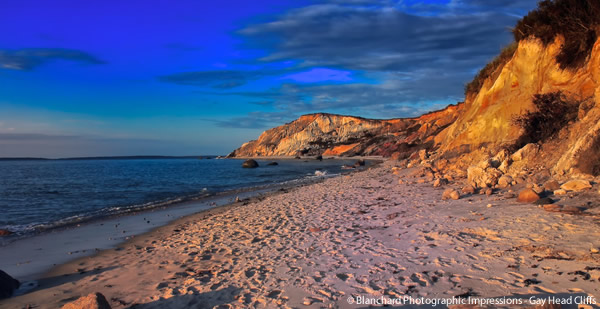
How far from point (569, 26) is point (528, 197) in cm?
752

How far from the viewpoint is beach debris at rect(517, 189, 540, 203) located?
730 cm

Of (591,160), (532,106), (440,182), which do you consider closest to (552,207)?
(591,160)

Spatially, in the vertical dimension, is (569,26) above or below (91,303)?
above

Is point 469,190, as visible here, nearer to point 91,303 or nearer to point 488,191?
point 488,191

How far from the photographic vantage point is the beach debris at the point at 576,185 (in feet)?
23.4

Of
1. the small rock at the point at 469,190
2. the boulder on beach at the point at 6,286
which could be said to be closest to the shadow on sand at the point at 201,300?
the boulder on beach at the point at 6,286

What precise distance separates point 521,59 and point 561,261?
38.2ft

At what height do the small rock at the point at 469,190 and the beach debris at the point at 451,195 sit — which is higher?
the small rock at the point at 469,190

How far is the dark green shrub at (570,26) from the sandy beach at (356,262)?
6272 mm

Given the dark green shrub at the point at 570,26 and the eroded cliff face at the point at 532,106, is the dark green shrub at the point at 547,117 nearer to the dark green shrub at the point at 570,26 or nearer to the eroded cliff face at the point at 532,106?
the eroded cliff face at the point at 532,106

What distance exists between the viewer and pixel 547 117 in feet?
34.3

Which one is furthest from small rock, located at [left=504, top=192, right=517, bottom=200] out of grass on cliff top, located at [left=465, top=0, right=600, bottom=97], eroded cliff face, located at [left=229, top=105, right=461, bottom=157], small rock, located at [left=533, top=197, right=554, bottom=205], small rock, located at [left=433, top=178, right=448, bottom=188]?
eroded cliff face, located at [left=229, top=105, right=461, bottom=157]

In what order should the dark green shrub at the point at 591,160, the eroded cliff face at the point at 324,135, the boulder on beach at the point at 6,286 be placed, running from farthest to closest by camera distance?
the eroded cliff face at the point at 324,135 < the dark green shrub at the point at 591,160 < the boulder on beach at the point at 6,286

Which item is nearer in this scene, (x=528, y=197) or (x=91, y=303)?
(x=91, y=303)
